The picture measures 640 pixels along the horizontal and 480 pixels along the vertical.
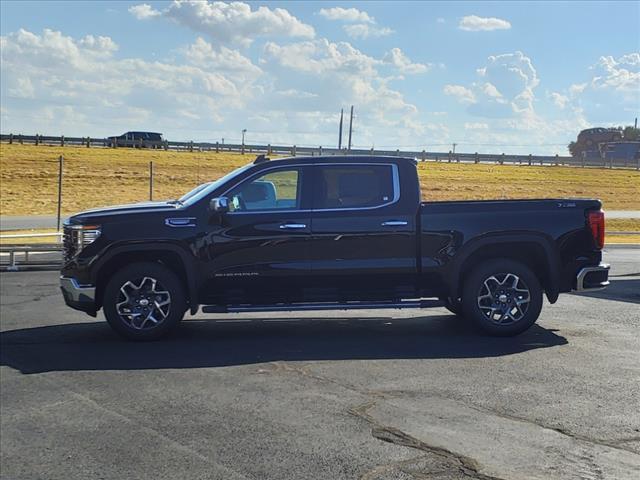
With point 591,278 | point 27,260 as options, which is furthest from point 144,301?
point 27,260

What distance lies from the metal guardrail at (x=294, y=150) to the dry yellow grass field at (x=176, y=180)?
0.81 metres

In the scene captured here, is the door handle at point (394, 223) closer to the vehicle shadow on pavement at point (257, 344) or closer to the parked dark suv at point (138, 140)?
the vehicle shadow on pavement at point (257, 344)

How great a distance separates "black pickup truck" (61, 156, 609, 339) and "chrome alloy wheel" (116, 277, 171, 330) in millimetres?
11

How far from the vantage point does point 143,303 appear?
8469 mm

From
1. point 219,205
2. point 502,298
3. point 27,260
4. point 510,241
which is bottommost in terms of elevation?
point 27,260

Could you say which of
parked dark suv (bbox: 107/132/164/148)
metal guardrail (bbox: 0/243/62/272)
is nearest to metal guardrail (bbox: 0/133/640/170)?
parked dark suv (bbox: 107/132/164/148)

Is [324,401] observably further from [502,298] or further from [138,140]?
[138,140]

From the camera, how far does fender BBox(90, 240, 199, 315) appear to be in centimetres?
838

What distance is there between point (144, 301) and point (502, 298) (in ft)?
12.5

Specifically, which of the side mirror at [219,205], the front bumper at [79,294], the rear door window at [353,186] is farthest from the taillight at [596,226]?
the front bumper at [79,294]

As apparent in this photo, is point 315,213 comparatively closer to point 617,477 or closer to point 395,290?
point 395,290

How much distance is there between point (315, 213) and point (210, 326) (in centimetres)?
214

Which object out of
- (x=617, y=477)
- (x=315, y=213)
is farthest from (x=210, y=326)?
(x=617, y=477)

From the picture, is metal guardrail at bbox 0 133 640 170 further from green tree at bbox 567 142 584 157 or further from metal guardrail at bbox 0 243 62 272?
metal guardrail at bbox 0 243 62 272
